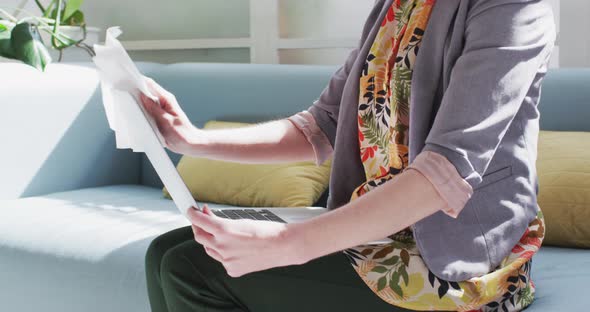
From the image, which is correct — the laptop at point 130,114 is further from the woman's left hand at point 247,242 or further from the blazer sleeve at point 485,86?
the blazer sleeve at point 485,86

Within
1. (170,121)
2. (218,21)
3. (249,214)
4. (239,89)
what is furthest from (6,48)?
(249,214)

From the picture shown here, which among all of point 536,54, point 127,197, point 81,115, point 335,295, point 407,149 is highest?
point 536,54

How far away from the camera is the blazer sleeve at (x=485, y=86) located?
3.49 ft

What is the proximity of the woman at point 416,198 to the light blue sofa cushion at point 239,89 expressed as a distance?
3.75 ft

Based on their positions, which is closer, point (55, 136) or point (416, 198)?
point (416, 198)

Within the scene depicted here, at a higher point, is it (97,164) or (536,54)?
(536,54)

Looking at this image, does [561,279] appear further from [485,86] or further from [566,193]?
[485,86]

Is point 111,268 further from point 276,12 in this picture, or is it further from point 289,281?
point 276,12

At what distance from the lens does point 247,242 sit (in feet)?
3.51

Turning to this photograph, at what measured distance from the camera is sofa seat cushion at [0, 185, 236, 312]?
76.0 inches

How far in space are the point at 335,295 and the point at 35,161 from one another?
5.56ft

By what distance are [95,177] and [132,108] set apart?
170cm

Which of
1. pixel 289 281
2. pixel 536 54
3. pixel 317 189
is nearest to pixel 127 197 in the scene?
pixel 317 189

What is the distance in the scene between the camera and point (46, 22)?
295 centimetres
